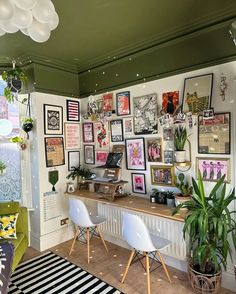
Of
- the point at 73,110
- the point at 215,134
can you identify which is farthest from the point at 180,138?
the point at 73,110

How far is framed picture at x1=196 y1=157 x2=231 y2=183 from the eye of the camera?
208cm

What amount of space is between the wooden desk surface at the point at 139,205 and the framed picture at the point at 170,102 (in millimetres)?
1068

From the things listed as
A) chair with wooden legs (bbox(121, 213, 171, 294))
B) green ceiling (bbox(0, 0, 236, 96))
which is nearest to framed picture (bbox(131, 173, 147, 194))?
chair with wooden legs (bbox(121, 213, 171, 294))

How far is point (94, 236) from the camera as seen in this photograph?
3.32 metres

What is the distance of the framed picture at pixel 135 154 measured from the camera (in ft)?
9.07

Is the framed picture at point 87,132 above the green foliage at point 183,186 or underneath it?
above

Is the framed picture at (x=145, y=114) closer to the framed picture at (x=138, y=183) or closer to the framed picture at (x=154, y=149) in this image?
the framed picture at (x=154, y=149)

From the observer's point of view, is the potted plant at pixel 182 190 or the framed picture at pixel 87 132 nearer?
the potted plant at pixel 182 190

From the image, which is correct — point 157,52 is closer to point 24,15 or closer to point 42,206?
point 24,15

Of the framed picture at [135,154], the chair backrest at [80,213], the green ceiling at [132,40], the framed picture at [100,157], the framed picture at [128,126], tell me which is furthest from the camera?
the framed picture at [100,157]

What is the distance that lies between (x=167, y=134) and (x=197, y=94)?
0.54 metres

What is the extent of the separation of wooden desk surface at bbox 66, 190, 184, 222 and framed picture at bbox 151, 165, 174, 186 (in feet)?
0.86

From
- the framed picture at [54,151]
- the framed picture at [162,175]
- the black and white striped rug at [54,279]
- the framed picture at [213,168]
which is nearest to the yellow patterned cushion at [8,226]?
the black and white striped rug at [54,279]

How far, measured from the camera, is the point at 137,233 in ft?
6.57
